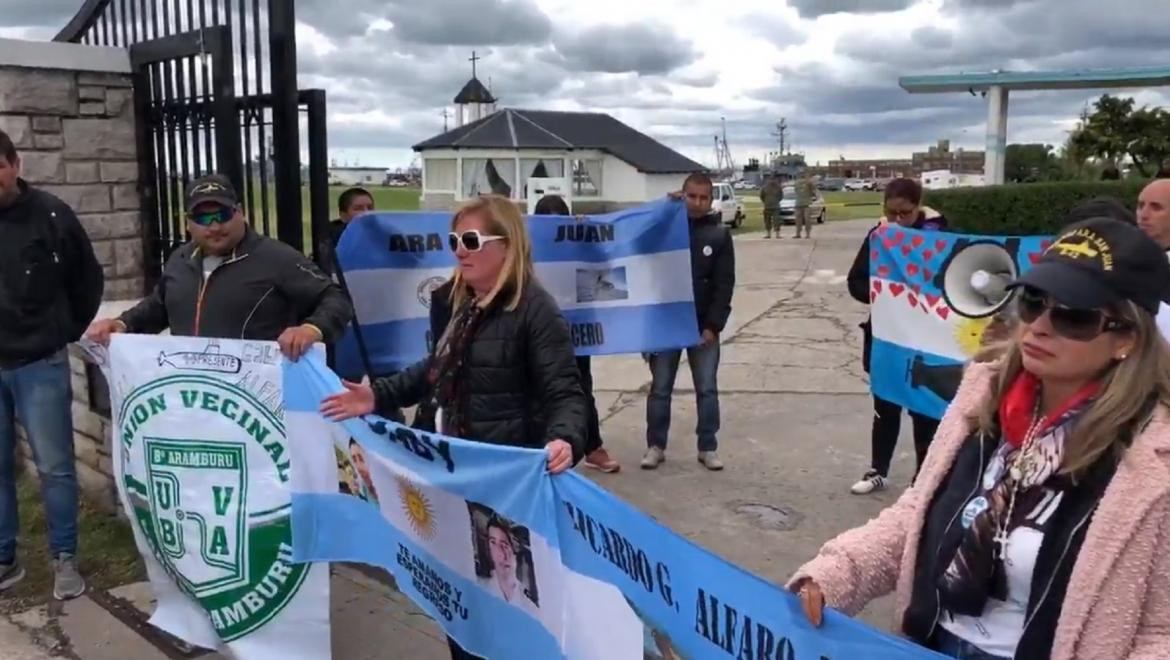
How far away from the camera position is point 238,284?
3.82 metres

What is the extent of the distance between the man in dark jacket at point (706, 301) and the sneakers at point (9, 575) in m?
3.49

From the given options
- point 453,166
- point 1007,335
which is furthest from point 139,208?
point 453,166

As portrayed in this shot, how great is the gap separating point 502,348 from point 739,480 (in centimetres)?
346

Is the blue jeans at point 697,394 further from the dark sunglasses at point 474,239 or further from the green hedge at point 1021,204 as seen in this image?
the green hedge at point 1021,204

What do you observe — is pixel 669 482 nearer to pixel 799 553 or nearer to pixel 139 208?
pixel 799 553

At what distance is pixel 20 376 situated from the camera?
14.4 ft

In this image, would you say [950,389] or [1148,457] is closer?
[1148,457]

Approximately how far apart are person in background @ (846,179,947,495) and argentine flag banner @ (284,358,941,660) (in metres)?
3.15

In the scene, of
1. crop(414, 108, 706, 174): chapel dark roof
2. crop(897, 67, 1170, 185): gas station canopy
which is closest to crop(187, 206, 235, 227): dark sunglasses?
crop(897, 67, 1170, 185): gas station canopy

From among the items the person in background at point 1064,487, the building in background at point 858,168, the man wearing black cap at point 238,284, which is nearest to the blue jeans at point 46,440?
the man wearing black cap at point 238,284

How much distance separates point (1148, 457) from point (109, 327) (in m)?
3.74

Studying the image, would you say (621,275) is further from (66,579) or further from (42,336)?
(66,579)

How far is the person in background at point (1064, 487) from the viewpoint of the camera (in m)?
1.65

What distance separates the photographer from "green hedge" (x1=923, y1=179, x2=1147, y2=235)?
19.7 m
